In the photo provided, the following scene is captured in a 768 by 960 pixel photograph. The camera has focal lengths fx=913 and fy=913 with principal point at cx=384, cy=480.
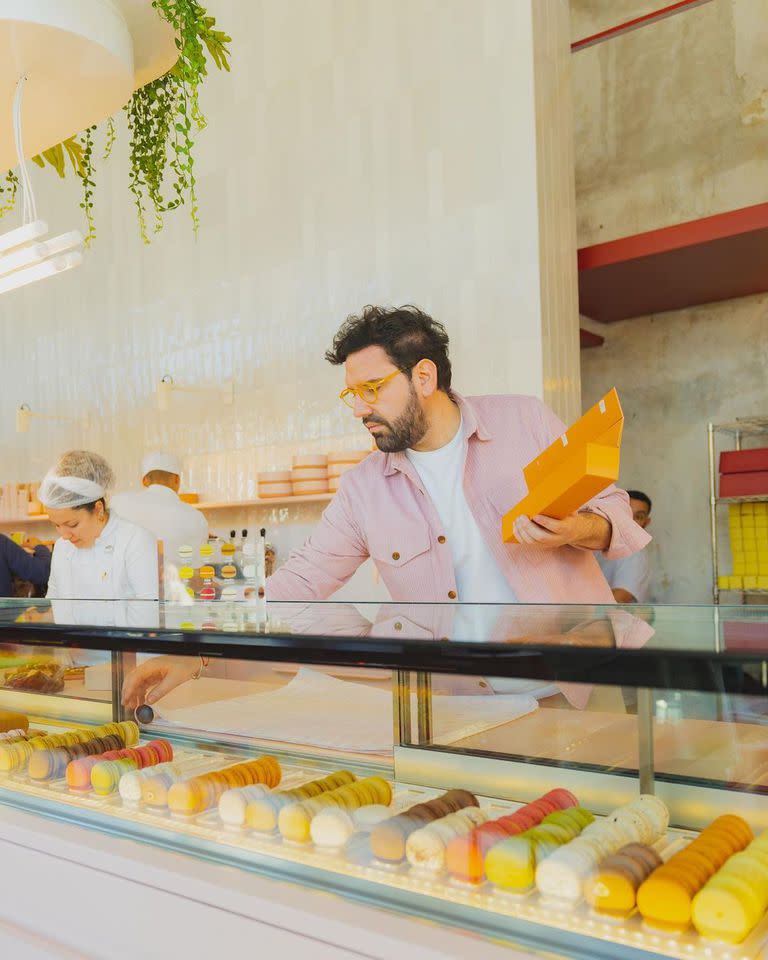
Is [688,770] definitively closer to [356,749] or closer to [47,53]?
[356,749]

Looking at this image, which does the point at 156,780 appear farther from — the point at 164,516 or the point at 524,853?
the point at 164,516

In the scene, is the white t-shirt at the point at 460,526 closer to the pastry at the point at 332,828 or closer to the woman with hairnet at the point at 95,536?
the pastry at the point at 332,828

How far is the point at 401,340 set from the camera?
7.28 ft

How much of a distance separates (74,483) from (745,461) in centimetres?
331

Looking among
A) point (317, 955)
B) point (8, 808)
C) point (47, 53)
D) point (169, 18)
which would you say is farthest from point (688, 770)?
point (169, 18)

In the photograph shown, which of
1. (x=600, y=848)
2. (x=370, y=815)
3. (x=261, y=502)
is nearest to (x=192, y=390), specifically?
(x=261, y=502)

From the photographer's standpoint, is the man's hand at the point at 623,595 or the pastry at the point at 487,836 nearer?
the pastry at the point at 487,836

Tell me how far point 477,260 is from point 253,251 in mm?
1678

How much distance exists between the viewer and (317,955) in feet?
3.47

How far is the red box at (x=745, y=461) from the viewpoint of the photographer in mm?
4664

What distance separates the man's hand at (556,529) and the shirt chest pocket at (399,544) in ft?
1.05

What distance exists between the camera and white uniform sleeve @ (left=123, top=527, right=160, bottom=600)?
11.1 ft

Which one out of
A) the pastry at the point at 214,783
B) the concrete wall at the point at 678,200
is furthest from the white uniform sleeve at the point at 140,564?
the concrete wall at the point at 678,200

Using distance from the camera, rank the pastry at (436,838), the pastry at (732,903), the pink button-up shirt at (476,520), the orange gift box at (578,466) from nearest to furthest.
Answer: the pastry at (732,903)
the pastry at (436,838)
the orange gift box at (578,466)
the pink button-up shirt at (476,520)
